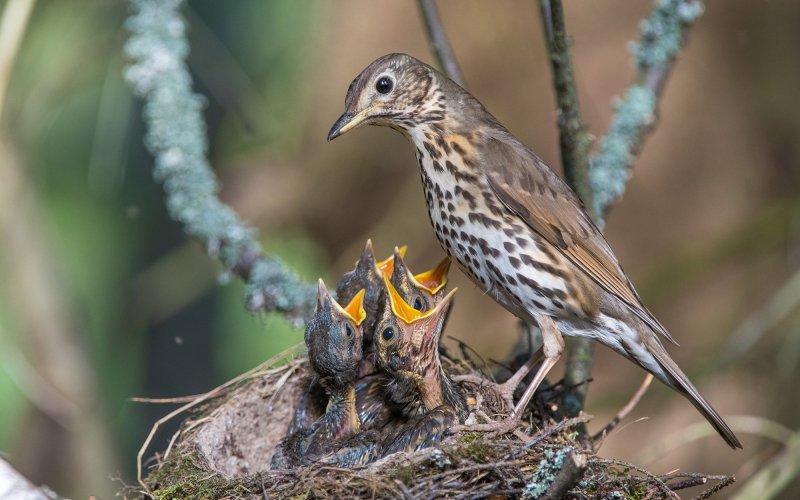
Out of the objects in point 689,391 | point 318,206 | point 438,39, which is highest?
point 438,39

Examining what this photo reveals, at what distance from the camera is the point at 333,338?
8.46 feet

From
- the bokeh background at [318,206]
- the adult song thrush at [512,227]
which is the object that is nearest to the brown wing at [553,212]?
the adult song thrush at [512,227]

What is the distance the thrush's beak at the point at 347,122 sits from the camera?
255 cm

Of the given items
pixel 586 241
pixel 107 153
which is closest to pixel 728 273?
pixel 586 241

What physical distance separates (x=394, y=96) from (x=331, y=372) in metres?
0.80

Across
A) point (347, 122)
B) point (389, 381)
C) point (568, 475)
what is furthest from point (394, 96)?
point (568, 475)

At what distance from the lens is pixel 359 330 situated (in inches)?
104

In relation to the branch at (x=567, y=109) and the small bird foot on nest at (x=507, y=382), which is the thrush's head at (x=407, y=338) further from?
the branch at (x=567, y=109)

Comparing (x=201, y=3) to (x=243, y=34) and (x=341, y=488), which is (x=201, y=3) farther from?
(x=341, y=488)

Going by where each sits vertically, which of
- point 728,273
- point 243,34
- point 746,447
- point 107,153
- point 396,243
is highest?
point 243,34

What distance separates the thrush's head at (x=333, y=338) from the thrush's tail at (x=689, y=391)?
834 millimetres

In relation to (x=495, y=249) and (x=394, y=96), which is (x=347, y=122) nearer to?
(x=394, y=96)

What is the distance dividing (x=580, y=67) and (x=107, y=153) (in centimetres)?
234

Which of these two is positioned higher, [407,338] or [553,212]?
[553,212]
